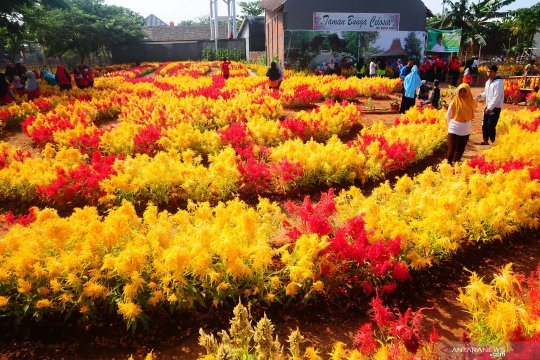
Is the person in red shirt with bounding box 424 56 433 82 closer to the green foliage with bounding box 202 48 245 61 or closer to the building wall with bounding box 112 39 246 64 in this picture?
the green foliage with bounding box 202 48 245 61

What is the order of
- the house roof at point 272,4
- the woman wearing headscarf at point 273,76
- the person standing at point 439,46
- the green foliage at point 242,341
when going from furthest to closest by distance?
the person standing at point 439,46, the house roof at point 272,4, the woman wearing headscarf at point 273,76, the green foliage at point 242,341

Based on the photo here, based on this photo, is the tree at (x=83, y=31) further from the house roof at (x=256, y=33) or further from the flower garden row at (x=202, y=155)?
the flower garden row at (x=202, y=155)

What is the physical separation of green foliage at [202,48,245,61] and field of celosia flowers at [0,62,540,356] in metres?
35.7

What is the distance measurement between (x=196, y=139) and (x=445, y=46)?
23.7 metres

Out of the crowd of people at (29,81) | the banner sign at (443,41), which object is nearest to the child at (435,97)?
the crowd of people at (29,81)

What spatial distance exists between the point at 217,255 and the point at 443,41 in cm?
2720

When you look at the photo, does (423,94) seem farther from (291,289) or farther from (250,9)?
(250,9)

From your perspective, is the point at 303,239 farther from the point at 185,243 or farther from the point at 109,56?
the point at 109,56

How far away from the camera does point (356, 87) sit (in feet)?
51.0

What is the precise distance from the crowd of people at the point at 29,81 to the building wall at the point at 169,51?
A: 2836 centimetres

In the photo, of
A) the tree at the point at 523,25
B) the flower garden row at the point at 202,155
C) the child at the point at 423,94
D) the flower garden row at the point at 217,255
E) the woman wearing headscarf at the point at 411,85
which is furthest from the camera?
the tree at the point at 523,25

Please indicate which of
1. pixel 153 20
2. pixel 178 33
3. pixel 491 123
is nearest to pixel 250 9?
pixel 178 33

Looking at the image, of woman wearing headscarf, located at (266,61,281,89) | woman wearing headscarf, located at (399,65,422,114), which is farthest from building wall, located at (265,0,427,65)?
woman wearing headscarf, located at (399,65,422,114)

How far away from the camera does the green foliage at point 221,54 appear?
4153 centimetres
